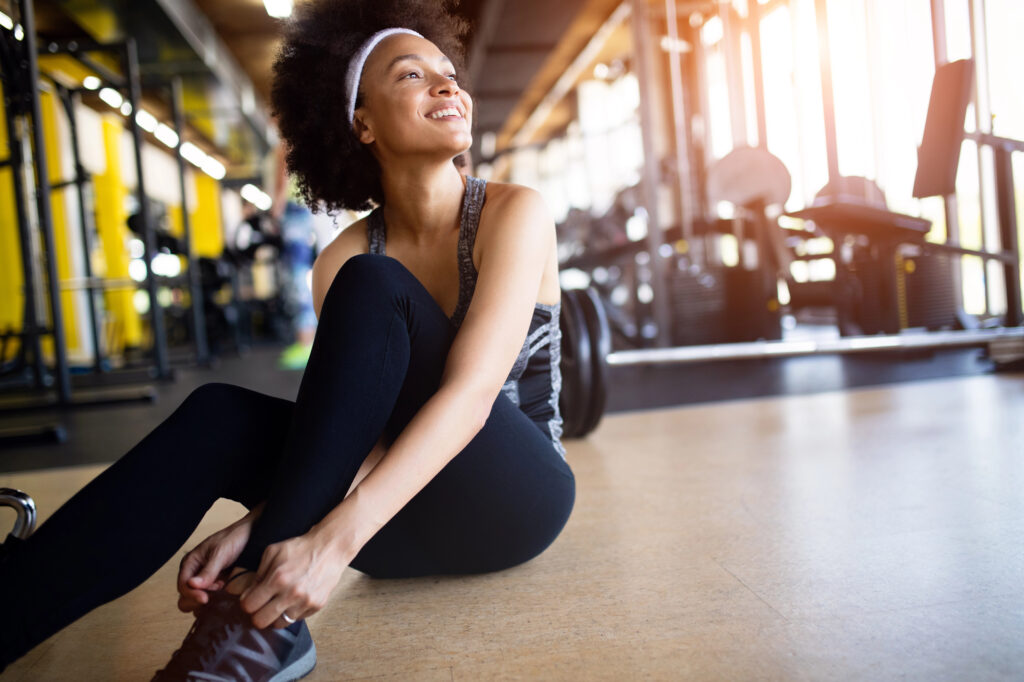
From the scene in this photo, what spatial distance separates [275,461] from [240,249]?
6573 mm

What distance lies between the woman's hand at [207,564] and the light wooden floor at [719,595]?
0.18 m

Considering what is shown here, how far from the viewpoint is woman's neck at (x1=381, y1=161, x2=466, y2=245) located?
3.77 feet

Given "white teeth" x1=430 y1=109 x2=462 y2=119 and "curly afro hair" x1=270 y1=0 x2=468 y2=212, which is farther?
"curly afro hair" x1=270 y1=0 x2=468 y2=212

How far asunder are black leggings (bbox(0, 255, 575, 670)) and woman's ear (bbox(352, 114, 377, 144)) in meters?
0.38

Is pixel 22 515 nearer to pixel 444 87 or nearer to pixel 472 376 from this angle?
pixel 472 376

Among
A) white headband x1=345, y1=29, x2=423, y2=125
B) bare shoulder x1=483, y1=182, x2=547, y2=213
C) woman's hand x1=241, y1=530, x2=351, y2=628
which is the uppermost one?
white headband x1=345, y1=29, x2=423, y2=125

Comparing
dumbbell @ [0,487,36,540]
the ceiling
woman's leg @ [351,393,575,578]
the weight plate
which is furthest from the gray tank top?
the ceiling

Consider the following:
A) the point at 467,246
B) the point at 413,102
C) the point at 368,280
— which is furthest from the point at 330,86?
the point at 368,280

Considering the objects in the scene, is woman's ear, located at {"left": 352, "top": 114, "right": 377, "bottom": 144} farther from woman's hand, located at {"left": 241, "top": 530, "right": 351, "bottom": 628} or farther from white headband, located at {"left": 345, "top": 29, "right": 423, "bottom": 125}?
woman's hand, located at {"left": 241, "top": 530, "right": 351, "bottom": 628}

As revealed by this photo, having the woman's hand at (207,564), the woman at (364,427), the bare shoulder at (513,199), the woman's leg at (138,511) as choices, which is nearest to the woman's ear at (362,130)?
the woman at (364,427)

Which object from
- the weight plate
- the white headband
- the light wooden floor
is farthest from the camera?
the weight plate

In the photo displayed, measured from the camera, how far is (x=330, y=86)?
125 cm

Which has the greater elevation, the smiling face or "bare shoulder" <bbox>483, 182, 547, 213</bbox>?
the smiling face

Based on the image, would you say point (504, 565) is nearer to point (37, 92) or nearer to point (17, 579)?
point (17, 579)
